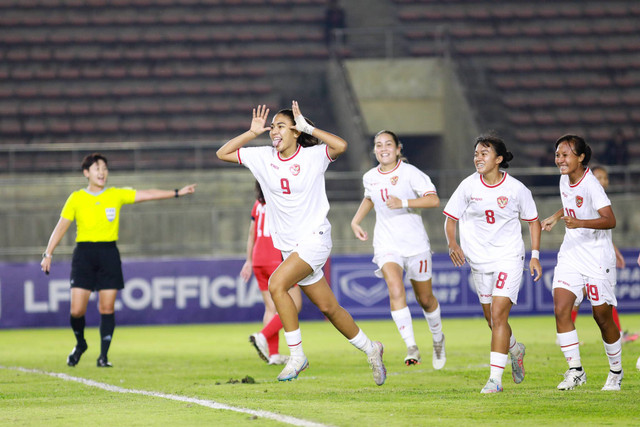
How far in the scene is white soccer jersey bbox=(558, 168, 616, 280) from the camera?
313 inches

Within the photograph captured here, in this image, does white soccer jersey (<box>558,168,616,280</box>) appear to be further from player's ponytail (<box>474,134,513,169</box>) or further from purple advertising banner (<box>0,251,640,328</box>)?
purple advertising banner (<box>0,251,640,328</box>)

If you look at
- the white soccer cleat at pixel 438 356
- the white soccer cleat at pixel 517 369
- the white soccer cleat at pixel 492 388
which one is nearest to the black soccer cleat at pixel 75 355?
the white soccer cleat at pixel 438 356

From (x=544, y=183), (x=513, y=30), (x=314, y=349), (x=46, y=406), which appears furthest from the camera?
(x=513, y=30)

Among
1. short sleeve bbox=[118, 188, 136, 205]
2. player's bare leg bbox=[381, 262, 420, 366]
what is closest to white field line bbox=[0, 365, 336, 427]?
short sleeve bbox=[118, 188, 136, 205]

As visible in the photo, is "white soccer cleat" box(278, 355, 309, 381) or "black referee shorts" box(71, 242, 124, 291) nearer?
"white soccer cleat" box(278, 355, 309, 381)

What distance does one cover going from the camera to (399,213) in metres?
10.0

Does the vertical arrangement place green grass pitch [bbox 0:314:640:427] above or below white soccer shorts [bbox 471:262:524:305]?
below

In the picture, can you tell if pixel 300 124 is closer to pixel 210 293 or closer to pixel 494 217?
pixel 494 217

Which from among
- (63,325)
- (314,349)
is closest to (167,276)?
(63,325)

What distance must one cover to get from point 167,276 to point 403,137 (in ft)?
34.3

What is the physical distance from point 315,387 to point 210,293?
30.0ft

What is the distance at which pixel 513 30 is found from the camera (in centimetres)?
2703

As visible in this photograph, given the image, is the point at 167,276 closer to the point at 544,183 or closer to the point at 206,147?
the point at 206,147

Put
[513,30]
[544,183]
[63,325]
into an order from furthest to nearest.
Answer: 1. [513,30]
2. [544,183]
3. [63,325]
